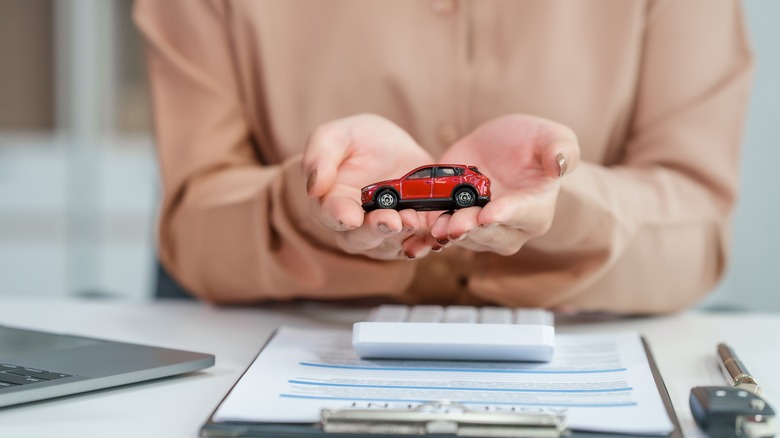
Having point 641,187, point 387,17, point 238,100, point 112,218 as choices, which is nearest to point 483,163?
point 641,187

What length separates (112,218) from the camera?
12.0ft

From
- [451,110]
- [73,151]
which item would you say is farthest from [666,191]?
[73,151]

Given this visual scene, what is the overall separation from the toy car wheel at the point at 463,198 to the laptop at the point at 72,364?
0.26 meters

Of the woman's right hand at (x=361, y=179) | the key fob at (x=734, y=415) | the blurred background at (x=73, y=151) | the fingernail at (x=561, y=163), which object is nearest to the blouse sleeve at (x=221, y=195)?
the woman's right hand at (x=361, y=179)

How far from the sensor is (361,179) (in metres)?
0.86

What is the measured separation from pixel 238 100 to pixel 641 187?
59 centimetres

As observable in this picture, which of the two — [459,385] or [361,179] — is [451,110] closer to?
[361,179]

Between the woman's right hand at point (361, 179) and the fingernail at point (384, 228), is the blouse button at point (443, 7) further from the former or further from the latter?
the fingernail at point (384, 228)

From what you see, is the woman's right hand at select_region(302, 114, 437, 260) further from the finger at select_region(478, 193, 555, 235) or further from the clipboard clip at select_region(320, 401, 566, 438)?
the clipboard clip at select_region(320, 401, 566, 438)

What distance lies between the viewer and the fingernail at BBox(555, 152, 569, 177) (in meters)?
0.72

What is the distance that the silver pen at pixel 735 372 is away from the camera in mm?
715

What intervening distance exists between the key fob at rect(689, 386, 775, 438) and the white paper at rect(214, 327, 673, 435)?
0.10ft

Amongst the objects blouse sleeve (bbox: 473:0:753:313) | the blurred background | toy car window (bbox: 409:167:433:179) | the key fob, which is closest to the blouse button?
blouse sleeve (bbox: 473:0:753:313)

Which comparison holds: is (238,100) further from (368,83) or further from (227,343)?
(227,343)
